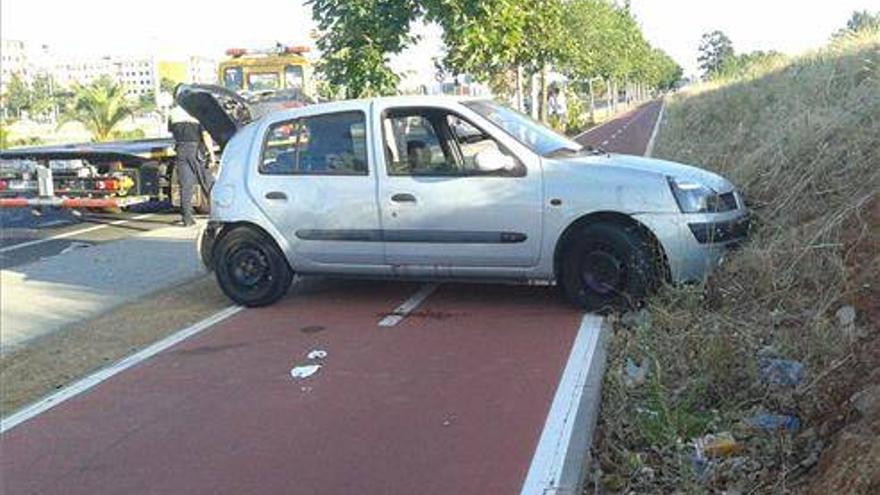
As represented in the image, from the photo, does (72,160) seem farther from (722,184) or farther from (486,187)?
(722,184)

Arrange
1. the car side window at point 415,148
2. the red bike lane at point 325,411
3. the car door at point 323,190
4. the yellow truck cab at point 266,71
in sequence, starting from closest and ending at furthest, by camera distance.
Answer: the red bike lane at point 325,411 → the car side window at point 415,148 → the car door at point 323,190 → the yellow truck cab at point 266,71

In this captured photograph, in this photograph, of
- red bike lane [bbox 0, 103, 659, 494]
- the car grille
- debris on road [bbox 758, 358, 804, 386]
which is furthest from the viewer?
the car grille

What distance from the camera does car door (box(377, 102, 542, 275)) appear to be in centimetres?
752

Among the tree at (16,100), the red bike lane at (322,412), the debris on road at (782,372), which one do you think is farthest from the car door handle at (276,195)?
the tree at (16,100)

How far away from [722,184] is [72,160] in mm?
10527

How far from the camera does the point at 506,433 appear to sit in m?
5.12

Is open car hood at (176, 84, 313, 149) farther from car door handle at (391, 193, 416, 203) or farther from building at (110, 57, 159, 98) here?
building at (110, 57, 159, 98)

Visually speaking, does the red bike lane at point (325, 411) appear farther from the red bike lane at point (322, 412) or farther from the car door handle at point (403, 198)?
the car door handle at point (403, 198)

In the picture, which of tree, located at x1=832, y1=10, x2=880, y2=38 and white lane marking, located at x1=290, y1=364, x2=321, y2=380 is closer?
white lane marking, located at x1=290, y1=364, x2=321, y2=380

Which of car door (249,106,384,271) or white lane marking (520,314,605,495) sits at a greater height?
car door (249,106,384,271)

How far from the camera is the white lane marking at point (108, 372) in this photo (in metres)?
6.04

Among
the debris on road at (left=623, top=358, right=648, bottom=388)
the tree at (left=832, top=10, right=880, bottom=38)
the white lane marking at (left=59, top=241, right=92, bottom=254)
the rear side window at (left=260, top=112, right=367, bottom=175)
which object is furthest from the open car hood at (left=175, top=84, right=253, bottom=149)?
the tree at (left=832, top=10, right=880, bottom=38)

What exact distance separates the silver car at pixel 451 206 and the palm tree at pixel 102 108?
83.9 feet

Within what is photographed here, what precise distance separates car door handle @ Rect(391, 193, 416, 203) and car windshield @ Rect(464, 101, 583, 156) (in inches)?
34.3
